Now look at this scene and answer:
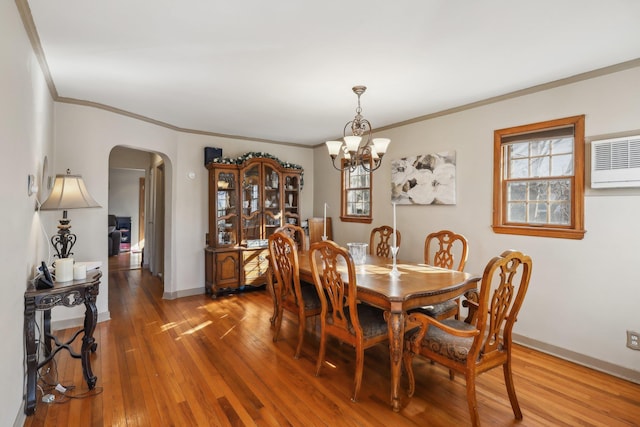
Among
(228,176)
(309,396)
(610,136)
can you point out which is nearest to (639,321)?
(610,136)

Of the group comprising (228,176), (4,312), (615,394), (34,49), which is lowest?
(615,394)

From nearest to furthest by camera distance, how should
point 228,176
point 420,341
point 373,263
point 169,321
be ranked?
point 420,341
point 373,263
point 169,321
point 228,176

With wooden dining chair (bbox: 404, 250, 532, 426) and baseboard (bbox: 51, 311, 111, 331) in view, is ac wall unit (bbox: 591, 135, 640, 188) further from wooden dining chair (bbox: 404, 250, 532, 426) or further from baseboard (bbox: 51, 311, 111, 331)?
baseboard (bbox: 51, 311, 111, 331)

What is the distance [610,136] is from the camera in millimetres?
2604

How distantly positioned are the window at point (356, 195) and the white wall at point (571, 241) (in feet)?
3.86

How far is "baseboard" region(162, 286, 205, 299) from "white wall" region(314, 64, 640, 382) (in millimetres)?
3368

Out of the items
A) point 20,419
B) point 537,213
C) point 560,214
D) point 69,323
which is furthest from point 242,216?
point 560,214

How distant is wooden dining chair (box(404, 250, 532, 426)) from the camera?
1797 mm

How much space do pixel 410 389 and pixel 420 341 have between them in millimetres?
440

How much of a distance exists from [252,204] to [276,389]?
3176 millimetres

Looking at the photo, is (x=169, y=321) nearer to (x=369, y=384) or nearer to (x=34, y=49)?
(x=369, y=384)

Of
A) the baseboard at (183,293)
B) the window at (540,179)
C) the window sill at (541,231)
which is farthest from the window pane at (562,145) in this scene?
the baseboard at (183,293)

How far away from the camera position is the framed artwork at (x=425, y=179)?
373cm

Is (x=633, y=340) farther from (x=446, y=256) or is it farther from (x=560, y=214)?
(x=446, y=256)
